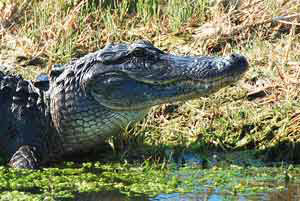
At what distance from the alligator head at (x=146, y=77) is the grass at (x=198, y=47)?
1.55 ft

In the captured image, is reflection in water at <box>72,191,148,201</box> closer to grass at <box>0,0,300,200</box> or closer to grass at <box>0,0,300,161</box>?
grass at <box>0,0,300,200</box>

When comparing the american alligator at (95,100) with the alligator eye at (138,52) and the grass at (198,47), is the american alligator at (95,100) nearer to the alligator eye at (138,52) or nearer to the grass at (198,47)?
the alligator eye at (138,52)

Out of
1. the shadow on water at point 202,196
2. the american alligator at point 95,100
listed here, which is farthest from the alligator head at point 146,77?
the shadow on water at point 202,196

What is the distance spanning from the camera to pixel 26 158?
6688mm

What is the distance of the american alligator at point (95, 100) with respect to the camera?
6.78m

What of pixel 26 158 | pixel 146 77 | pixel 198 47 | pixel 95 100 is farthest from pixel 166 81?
pixel 198 47

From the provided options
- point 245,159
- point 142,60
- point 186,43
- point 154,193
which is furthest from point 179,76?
point 186,43

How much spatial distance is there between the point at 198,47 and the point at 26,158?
246 centimetres

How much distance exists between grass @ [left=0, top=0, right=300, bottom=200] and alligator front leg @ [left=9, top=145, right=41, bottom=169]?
640mm

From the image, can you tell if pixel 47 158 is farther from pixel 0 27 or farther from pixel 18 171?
pixel 0 27

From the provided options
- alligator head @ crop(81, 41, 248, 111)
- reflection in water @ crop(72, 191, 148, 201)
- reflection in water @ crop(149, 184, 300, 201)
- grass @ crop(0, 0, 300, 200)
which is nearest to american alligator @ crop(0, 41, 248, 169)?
alligator head @ crop(81, 41, 248, 111)

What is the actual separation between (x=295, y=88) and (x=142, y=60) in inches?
51.8

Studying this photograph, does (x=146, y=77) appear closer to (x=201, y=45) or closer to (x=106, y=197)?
(x=106, y=197)

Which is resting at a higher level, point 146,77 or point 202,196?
point 146,77
